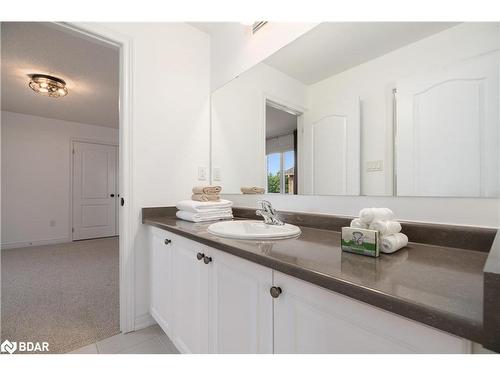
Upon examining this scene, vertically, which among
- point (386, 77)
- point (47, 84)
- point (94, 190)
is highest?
point (47, 84)

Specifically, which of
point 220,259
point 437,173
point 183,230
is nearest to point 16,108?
point 183,230

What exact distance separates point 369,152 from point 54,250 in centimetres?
474

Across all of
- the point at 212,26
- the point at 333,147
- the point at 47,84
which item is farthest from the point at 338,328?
the point at 47,84

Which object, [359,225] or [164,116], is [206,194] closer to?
[164,116]

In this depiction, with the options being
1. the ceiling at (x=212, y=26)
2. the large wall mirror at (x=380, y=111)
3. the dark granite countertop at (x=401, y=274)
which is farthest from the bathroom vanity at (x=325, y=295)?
the ceiling at (x=212, y=26)

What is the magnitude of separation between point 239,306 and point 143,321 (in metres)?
1.16

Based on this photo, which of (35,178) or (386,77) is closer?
(386,77)

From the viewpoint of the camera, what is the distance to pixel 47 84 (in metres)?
2.65

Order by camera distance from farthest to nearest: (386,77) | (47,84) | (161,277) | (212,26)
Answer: (47,84), (212,26), (161,277), (386,77)

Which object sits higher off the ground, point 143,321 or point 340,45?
point 340,45
